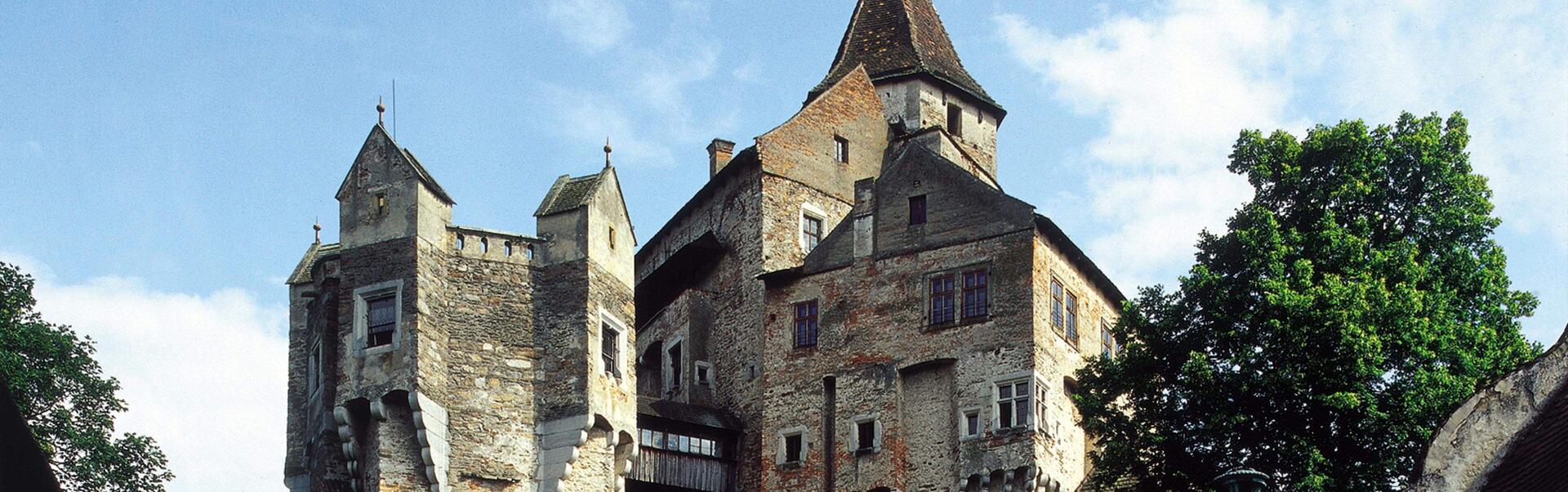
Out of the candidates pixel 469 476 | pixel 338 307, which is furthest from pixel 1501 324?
pixel 338 307

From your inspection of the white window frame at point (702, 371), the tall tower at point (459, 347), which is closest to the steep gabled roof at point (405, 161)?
the tall tower at point (459, 347)

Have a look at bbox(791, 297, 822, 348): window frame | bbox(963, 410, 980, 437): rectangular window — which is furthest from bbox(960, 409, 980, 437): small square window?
bbox(791, 297, 822, 348): window frame

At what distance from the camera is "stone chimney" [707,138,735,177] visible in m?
59.3

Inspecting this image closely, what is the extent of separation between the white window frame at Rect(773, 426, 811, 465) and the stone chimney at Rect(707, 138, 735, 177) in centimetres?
1173

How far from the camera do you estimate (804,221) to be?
54062 mm

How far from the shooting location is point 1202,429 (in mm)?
37469

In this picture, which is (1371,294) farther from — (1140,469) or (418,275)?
(418,275)

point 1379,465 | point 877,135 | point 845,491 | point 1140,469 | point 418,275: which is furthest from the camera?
point 877,135

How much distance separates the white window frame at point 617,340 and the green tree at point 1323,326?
969 centimetres

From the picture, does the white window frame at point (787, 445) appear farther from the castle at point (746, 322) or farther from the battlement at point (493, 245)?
the battlement at point (493, 245)

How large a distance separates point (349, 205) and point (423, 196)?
1.80 m

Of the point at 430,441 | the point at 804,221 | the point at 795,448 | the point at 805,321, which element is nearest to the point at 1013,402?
the point at 795,448

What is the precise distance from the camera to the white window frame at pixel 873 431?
47969 mm

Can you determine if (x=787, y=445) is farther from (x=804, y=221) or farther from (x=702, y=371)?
(x=804, y=221)
